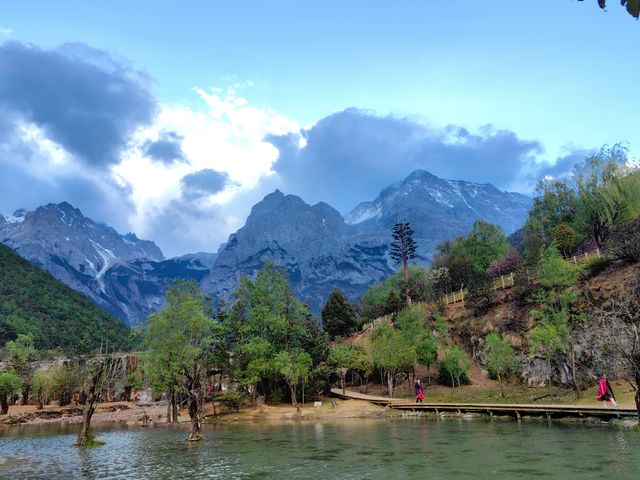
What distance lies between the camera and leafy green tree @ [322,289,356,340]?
92.4 meters

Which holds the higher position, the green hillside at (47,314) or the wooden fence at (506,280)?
the green hillside at (47,314)

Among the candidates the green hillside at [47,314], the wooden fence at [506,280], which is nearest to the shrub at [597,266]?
the wooden fence at [506,280]

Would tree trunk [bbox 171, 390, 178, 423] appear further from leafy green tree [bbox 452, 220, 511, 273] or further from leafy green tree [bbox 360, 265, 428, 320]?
leafy green tree [bbox 452, 220, 511, 273]

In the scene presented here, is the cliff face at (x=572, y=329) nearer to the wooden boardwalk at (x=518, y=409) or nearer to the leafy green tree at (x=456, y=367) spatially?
the wooden boardwalk at (x=518, y=409)

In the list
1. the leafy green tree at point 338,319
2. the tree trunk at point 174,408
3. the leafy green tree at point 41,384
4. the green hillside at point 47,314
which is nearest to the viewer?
the tree trunk at point 174,408

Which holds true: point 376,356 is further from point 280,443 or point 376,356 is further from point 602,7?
point 602,7

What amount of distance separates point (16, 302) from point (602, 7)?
550 ft

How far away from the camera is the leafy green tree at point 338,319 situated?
303 feet

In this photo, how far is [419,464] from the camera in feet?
71.1

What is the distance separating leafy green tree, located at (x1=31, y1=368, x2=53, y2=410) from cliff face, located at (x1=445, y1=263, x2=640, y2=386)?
64.1 metres

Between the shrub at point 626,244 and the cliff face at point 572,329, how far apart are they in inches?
42.7

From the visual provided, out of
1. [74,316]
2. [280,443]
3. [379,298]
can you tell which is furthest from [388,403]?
[74,316]

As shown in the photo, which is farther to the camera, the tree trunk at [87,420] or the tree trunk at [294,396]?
the tree trunk at [294,396]

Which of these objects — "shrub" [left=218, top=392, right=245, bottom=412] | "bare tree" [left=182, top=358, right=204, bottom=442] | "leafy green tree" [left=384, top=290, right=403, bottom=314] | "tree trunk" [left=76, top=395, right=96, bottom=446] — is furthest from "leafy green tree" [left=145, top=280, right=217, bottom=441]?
"leafy green tree" [left=384, top=290, right=403, bottom=314]
